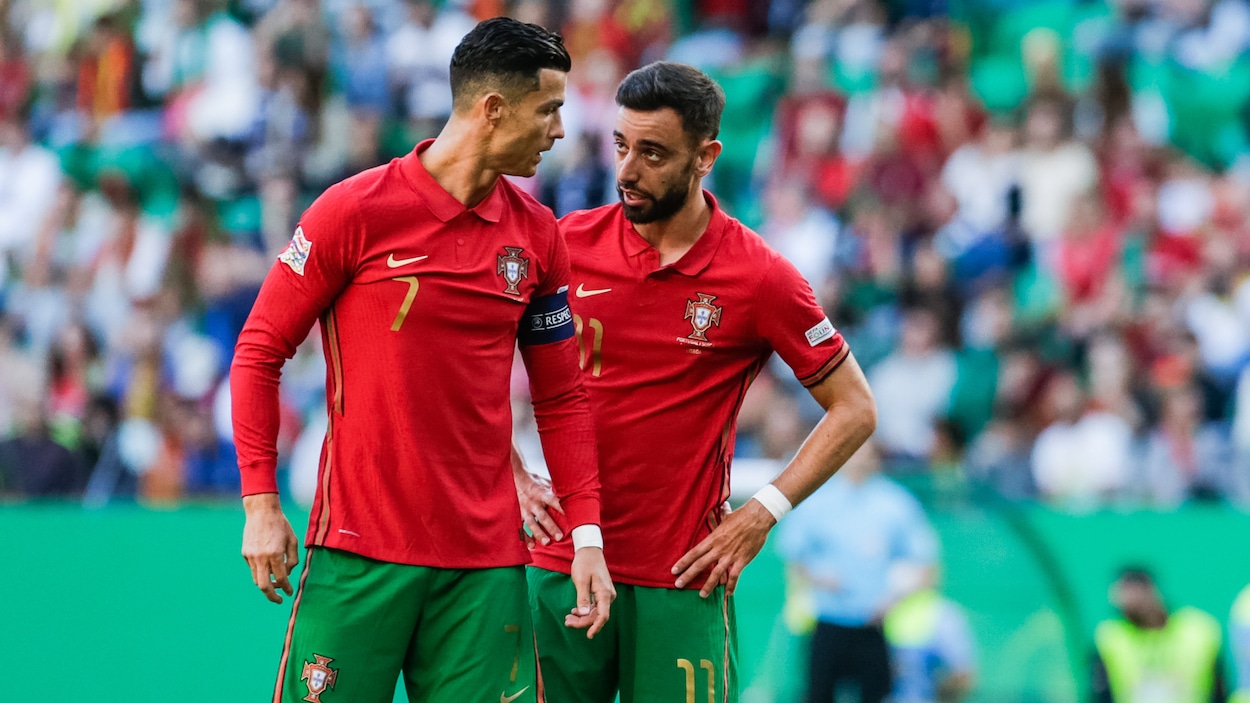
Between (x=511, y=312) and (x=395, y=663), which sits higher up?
(x=511, y=312)

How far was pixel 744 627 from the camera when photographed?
28.4ft

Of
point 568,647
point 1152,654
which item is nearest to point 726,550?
point 568,647

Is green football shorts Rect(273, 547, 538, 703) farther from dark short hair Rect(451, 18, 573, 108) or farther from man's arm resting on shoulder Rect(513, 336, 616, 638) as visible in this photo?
dark short hair Rect(451, 18, 573, 108)

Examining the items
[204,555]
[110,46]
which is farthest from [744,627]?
[110,46]

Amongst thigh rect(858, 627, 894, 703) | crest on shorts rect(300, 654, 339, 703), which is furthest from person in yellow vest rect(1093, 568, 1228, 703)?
crest on shorts rect(300, 654, 339, 703)

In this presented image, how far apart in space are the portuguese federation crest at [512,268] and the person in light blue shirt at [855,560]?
4467 millimetres

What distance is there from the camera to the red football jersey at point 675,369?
4.70 meters

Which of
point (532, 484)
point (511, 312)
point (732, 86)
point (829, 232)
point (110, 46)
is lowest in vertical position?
point (532, 484)

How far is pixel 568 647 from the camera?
468 cm

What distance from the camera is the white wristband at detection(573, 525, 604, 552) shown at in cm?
442

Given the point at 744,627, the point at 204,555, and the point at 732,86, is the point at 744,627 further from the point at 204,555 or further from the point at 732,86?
the point at 732,86

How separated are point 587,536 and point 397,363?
761mm

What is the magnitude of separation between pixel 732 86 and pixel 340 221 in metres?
9.22

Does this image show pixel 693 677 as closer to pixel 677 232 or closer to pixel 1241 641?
pixel 677 232
